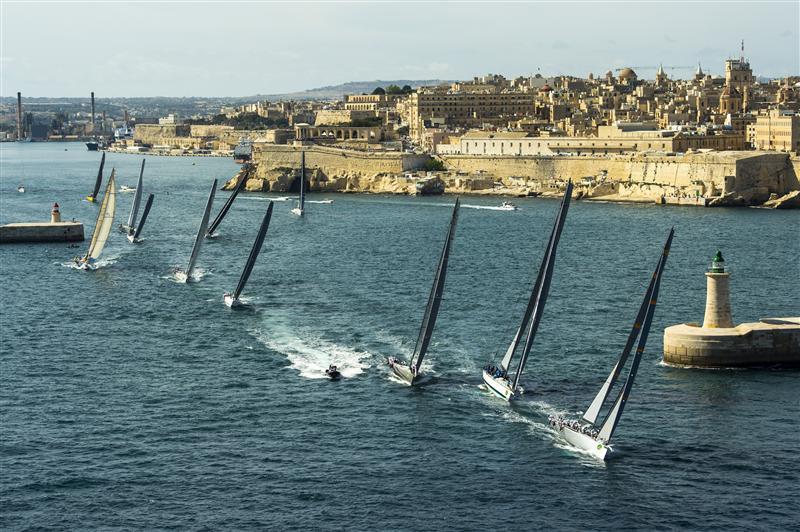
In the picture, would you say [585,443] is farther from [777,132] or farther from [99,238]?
[777,132]

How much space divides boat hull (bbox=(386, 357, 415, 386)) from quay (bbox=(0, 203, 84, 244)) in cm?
4048

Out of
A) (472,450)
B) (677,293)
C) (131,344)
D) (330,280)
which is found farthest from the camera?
(330,280)

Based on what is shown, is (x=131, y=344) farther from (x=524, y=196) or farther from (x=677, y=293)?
(x=524, y=196)

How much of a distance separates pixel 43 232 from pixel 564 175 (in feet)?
149

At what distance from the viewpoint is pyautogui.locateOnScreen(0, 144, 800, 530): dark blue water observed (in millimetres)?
25891

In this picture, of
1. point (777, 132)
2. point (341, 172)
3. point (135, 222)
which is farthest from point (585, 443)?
point (341, 172)

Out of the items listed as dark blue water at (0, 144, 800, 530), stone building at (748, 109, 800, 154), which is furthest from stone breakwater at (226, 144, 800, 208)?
dark blue water at (0, 144, 800, 530)

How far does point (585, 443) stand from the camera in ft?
94.8

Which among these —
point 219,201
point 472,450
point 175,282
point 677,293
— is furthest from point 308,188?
point 472,450

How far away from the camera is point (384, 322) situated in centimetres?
4344

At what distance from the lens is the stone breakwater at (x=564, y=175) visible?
88.9 meters

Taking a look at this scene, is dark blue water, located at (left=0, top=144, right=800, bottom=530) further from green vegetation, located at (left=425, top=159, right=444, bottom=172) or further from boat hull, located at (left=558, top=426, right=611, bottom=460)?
green vegetation, located at (left=425, top=159, right=444, bottom=172)

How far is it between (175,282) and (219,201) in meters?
44.0

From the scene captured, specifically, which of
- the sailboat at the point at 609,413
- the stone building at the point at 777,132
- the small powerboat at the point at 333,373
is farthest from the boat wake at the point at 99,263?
the stone building at the point at 777,132
